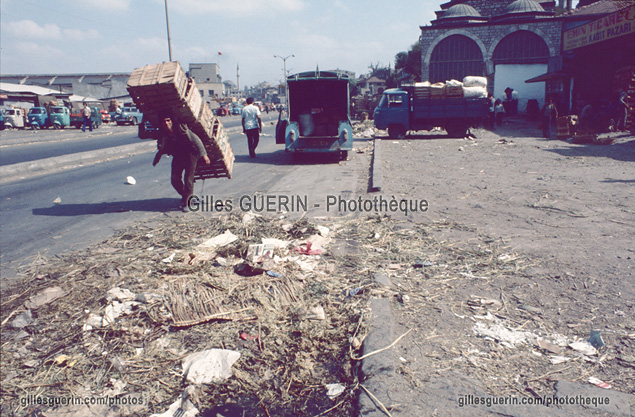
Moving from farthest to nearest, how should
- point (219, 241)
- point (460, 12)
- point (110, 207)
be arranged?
1. point (460, 12)
2. point (110, 207)
3. point (219, 241)

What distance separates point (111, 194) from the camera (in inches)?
363

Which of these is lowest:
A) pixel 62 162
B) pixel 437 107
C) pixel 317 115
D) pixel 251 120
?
pixel 62 162

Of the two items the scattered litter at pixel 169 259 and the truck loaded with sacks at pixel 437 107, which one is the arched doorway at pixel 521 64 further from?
the scattered litter at pixel 169 259

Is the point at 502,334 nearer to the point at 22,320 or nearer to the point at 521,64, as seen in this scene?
the point at 22,320

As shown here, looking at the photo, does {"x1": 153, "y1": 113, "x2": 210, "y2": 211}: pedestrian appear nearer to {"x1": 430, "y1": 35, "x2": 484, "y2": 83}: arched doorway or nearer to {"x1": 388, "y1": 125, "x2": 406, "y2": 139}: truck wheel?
{"x1": 388, "y1": 125, "x2": 406, "y2": 139}: truck wheel

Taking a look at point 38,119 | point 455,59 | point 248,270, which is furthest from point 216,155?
point 455,59

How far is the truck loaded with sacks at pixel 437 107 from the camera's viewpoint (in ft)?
65.1

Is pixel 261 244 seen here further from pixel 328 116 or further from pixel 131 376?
pixel 328 116

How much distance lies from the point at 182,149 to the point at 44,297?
376 cm

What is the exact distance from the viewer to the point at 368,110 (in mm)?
39250

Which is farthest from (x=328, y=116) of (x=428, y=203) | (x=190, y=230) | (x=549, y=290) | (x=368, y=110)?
(x=368, y=110)

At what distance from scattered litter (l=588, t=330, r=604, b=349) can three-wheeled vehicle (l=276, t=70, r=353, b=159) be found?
35.0ft

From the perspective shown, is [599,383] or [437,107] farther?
[437,107]

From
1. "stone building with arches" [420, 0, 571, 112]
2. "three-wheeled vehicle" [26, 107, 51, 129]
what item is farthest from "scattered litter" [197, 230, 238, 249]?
"stone building with arches" [420, 0, 571, 112]
